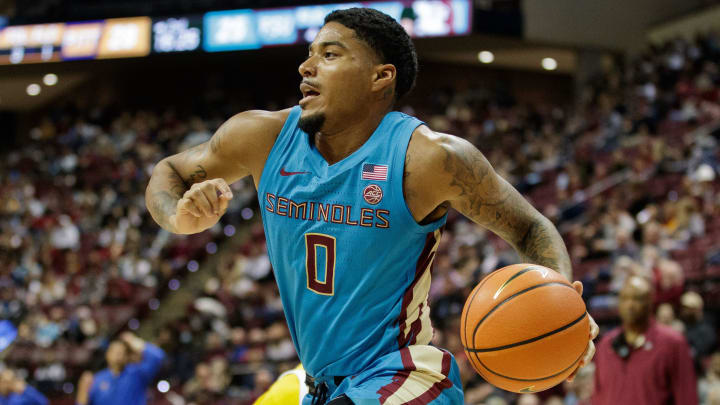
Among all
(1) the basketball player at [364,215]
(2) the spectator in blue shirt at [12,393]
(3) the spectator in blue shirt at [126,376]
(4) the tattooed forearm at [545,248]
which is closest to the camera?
(1) the basketball player at [364,215]

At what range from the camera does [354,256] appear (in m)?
2.54

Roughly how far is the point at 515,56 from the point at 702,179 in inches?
369

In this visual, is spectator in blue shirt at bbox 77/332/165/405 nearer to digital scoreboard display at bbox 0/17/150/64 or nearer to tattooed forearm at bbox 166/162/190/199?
tattooed forearm at bbox 166/162/190/199

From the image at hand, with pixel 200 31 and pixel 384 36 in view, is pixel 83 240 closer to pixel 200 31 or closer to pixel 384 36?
pixel 200 31

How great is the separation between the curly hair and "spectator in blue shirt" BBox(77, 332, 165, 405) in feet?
Result: 15.8

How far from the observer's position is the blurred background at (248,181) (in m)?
9.25

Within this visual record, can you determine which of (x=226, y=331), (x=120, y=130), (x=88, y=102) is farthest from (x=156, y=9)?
(x=226, y=331)

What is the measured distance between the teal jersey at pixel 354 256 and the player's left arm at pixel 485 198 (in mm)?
91

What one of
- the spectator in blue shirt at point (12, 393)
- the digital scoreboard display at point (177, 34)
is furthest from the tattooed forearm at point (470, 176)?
the digital scoreboard display at point (177, 34)

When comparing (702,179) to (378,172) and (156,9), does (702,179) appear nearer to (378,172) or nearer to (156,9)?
(378,172)

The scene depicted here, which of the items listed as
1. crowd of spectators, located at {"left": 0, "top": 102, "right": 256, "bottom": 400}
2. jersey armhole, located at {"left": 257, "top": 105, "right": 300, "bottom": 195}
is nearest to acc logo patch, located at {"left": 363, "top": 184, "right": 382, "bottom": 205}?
jersey armhole, located at {"left": 257, "top": 105, "right": 300, "bottom": 195}

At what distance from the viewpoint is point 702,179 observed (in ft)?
30.2

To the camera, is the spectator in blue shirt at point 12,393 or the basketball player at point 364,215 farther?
the spectator in blue shirt at point 12,393

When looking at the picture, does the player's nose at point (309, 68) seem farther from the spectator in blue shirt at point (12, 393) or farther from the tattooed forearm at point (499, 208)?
the spectator in blue shirt at point (12, 393)
